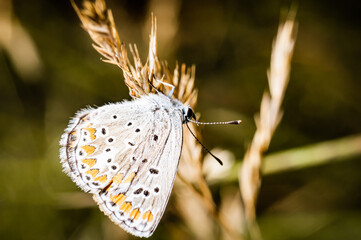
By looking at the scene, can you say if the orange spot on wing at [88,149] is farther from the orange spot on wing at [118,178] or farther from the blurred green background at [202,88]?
the blurred green background at [202,88]

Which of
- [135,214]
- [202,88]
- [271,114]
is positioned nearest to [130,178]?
[135,214]

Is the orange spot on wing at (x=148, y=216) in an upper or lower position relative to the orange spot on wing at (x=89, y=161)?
lower

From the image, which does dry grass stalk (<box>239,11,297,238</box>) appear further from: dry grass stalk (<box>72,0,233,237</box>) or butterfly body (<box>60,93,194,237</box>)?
butterfly body (<box>60,93,194,237</box>)

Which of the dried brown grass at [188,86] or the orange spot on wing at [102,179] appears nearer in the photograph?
the dried brown grass at [188,86]

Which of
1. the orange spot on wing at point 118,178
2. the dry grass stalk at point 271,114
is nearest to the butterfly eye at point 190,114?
the dry grass stalk at point 271,114

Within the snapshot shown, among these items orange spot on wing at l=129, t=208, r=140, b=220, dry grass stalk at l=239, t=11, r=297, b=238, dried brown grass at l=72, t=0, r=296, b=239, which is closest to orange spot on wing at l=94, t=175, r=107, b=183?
orange spot on wing at l=129, t=208, r=140, b=220

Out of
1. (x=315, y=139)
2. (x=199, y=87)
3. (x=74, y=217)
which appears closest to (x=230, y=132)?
(x=199, y=87)

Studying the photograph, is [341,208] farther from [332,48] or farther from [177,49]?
[177,49]
